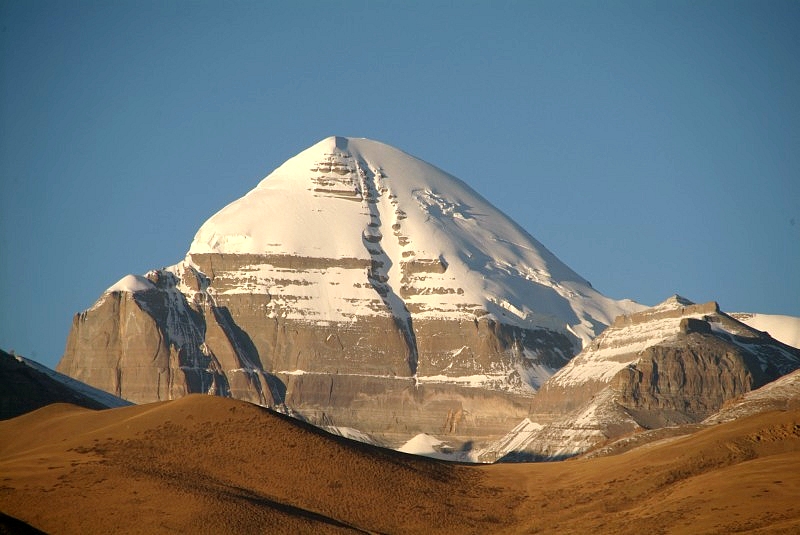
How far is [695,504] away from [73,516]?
27.4 m

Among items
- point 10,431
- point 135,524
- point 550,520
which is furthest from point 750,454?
point 10,431

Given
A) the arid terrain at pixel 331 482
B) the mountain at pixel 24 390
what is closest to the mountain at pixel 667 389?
the mountain at pixel 24 390

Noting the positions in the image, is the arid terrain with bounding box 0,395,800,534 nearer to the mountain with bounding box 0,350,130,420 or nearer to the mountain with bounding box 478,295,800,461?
the mountain with bounding box 0,350,130,420

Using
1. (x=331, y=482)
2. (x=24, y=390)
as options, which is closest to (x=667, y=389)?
(x=24, y=390)

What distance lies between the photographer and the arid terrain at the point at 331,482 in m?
80.6

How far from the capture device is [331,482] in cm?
8862

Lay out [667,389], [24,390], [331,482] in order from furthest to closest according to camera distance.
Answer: [667,389] < [24,390] < [331,482]

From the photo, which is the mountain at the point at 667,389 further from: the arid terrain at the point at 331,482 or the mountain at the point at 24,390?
the arid terrain at the point at 331,482

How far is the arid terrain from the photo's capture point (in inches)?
3174

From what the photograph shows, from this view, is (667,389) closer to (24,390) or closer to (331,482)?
(24,390)

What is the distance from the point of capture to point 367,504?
8731 centimetres

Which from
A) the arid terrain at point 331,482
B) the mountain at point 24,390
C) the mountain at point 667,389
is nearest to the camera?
the arid terrain at point 331,482

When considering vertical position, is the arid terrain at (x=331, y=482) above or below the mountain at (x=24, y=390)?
below

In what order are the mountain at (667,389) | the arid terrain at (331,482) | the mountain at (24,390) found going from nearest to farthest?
1. the arid terrain at (331,482)
2. the mountain at (24,390)
3. the mountain at (667,389)
